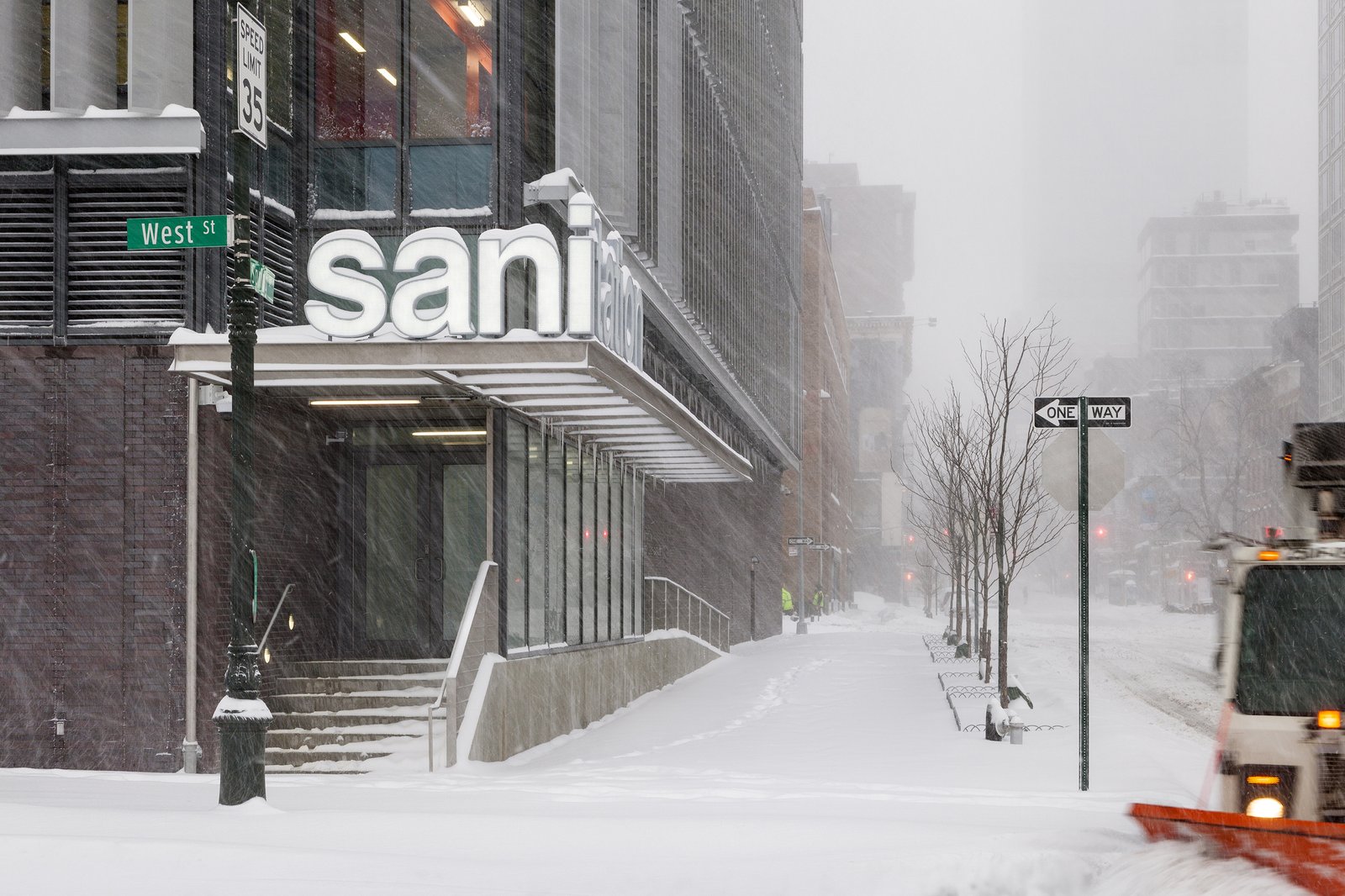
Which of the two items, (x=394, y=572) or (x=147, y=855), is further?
(x=394, y=572)

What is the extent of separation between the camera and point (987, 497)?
78.6 feet

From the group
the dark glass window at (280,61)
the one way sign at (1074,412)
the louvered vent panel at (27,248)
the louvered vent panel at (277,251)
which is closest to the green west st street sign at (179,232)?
the louvered vent panel at (27,248)

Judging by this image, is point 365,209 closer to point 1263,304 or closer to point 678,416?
point 678,416

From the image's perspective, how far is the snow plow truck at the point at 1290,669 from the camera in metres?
7.18

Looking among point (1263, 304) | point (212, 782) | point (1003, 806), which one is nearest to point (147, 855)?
point (212, 782)

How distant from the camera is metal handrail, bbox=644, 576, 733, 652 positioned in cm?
2788

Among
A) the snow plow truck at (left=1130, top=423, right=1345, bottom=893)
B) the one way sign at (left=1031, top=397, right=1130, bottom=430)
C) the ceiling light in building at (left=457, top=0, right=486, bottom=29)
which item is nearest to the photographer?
the snow plow truck at (left=1130, top=423, right=1345, bottom=893)

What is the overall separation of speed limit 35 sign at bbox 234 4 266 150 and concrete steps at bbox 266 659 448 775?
23.7 feet

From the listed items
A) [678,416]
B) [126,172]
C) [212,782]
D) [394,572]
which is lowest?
[212,782]

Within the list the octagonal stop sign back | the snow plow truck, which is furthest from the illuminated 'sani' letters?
the snow plow truck

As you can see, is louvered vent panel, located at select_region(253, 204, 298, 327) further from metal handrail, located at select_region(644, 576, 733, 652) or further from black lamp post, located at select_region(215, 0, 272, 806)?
metal handrail, located at select_region(644, 576, 733, 652)

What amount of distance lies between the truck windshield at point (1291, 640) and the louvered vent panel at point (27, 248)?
12764 millimetres

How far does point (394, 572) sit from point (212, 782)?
5.50m

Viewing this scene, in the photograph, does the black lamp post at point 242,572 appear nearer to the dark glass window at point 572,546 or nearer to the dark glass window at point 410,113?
the dark glass window at point 410,113
